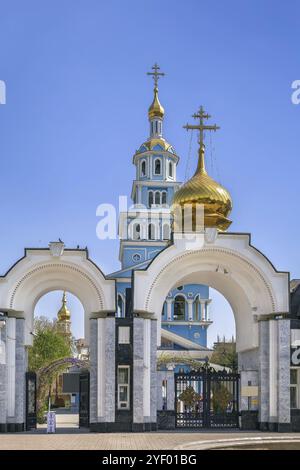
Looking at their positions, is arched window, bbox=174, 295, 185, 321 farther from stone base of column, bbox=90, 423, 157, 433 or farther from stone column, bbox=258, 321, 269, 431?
stone base of column, bbox=90, 423, 157, 433

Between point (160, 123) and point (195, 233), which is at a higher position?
point (160, 123)

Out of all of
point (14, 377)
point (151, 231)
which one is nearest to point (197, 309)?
point (151, 231)

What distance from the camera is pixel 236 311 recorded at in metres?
30.3

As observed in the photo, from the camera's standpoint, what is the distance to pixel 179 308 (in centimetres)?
5844

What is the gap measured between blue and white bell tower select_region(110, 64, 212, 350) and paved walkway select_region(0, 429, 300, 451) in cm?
2912

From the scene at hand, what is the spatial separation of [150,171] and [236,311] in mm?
32327

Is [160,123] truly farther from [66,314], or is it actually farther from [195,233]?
[195,233]

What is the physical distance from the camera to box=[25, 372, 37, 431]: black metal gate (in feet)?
90.9

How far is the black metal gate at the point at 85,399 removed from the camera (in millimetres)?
28266

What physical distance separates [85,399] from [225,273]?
679 centimetres

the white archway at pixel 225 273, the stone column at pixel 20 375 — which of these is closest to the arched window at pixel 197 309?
the white archway at pixel 225 273

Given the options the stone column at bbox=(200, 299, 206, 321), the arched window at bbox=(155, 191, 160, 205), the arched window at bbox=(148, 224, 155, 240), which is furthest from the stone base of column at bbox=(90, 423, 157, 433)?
the arched window at bbox=(155, 191, 160, 205)
